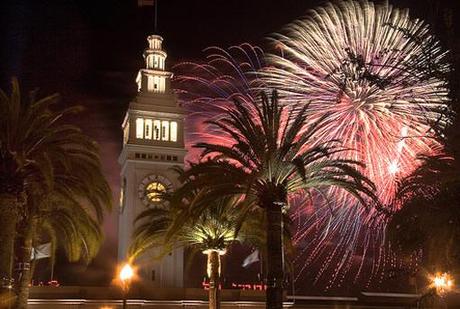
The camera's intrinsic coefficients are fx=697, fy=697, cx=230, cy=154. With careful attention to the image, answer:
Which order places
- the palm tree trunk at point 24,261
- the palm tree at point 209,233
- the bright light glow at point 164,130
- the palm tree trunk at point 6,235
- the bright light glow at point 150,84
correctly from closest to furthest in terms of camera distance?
the palm tree trunk at point 6,235 < the palm tree trunk at point 24,261 < the palm tree at point 209,233 < the bright light glow at point 164,130 < the bright light glow at point 150,84

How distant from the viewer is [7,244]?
32.9m

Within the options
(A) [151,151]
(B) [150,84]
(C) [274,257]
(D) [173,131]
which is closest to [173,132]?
(D) [173,131]

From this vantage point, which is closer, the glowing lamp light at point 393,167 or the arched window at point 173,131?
the glowing lamp light at point 393,167

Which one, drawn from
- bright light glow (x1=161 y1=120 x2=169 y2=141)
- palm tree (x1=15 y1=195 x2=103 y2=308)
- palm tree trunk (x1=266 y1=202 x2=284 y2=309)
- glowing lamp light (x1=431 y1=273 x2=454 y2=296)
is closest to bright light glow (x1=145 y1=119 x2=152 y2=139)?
bright light glow (x1=161 y1=120 x2=169 y2=141)

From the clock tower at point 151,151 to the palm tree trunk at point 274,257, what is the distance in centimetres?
3949

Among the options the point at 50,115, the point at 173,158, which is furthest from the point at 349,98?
the point at 173,158

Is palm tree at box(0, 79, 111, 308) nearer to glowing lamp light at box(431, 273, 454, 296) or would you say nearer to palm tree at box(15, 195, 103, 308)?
palm tree at box(15, 195, 103, 308)

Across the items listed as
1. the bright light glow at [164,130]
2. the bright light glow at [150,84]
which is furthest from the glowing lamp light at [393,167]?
the bright light glow at [150,84]

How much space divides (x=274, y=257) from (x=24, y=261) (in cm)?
1364

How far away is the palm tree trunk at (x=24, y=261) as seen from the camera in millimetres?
36312

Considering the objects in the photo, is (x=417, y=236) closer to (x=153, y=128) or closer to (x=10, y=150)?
(x=10, y=150)

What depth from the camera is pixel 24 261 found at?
120ft

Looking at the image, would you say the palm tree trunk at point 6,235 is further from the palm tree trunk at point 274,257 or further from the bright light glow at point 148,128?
the bright light glow at point 148,128

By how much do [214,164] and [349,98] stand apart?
9.38 meters
